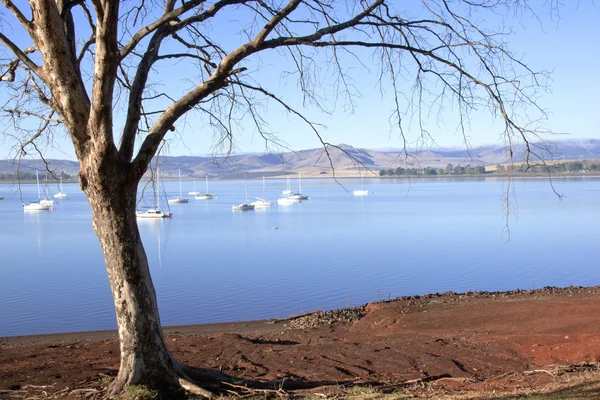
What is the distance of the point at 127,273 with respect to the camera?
21.3ft

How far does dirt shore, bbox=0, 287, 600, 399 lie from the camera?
7.82m

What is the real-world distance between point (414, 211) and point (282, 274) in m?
44.4

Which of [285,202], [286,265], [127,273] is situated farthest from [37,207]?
[127,273]

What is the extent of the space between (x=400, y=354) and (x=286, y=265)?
73.9ft

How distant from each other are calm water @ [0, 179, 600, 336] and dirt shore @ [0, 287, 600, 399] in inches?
132

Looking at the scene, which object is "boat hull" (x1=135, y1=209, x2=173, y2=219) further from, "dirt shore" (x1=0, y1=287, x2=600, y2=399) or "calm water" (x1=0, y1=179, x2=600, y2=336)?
"dirt shore" (x1=0, y1=287, x2=600, y2=399)

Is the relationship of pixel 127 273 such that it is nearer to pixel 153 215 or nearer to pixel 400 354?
pixel 400 354

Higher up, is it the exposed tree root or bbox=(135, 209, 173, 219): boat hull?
the exposed tree root

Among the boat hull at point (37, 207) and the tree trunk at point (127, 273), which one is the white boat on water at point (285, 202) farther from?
the tree trunk at point (127, 273)

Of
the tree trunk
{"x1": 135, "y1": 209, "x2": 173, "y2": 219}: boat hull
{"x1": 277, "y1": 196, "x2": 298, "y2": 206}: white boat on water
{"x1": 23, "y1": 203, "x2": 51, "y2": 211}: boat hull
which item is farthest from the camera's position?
{"x1": 277, "y1": 196, "x2": 298, "y2": 206}: white boat on water

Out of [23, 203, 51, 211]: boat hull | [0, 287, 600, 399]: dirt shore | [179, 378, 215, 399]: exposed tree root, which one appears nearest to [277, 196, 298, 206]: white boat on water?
[23, 203, 51, 211]: boat hull

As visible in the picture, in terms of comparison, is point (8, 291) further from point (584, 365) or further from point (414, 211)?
point (414, 211)

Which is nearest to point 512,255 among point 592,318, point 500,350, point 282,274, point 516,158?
point 282,274

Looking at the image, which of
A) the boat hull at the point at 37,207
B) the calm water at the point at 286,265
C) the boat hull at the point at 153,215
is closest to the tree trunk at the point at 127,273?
the calm water at the point at 286,265
